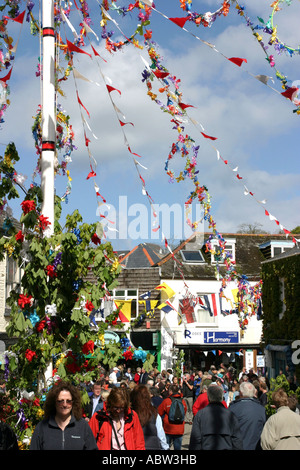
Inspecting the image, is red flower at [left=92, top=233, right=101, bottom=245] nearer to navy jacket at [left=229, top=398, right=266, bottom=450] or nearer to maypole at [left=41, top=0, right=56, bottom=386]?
maypole at [left=41, top=0, right=56, bottom=386]

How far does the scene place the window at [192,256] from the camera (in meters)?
33.2

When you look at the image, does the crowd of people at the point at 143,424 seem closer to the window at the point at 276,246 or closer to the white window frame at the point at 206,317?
the white window frame at the point at 206,317

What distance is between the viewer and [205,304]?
3131 centimetres

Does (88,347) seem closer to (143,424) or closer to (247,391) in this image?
(143,424)

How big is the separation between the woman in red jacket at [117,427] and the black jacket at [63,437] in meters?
0.49

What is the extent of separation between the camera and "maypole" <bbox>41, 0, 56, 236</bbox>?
6.27 metres

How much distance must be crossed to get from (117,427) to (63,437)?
72cm

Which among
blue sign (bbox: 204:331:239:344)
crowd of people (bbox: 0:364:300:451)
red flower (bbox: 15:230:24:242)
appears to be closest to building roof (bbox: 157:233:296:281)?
blue sign (bbox: 204:331:239:344)

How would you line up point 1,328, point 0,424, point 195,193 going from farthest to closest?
point 1,328 → point 195,193 → point 0,424

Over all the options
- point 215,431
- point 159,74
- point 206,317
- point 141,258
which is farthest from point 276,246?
point 215,431

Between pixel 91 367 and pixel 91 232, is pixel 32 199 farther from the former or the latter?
pixel 91 367
